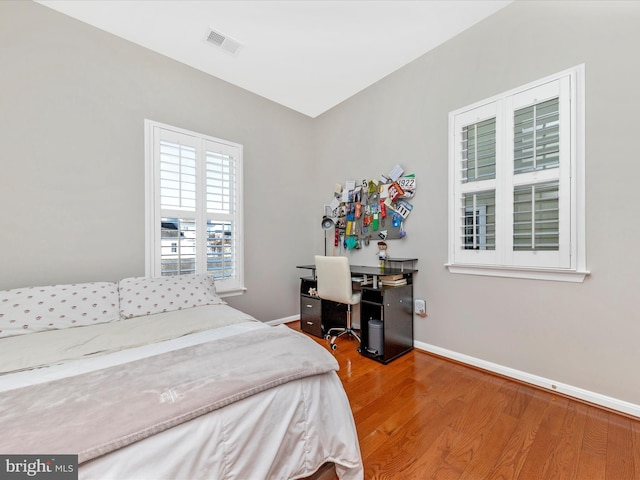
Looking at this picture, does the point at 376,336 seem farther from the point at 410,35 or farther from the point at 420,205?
the point at 410,35

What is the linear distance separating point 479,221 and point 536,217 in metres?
0.40

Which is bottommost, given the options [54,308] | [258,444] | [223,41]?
[258,444]

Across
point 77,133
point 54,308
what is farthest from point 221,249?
point 77,133

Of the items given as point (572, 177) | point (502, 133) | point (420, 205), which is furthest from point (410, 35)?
point (572, 177)

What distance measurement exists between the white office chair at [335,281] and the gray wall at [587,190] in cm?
71

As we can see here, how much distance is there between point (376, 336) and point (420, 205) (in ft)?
4.48

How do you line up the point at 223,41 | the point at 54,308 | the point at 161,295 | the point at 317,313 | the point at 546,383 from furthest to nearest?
the point at 317,313, the point at 223,41, the point at 161,295, the point at 546,383, the point at 54,308

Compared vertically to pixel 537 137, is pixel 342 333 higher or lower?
lower

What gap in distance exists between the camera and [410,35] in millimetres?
2430

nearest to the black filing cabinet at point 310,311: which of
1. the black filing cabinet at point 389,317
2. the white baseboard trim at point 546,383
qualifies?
the black filing cabinet at point 389,317

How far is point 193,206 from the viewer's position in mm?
2734

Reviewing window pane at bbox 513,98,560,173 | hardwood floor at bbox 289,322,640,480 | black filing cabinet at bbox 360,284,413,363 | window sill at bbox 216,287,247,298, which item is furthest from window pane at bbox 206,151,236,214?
window pane at bbox 513,98,560,173

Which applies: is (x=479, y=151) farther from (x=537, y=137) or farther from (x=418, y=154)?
(x=418, y=154)

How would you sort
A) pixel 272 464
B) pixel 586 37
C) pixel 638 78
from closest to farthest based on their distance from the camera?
pixel 272 464
pixel 638 78
pixel 586 37
